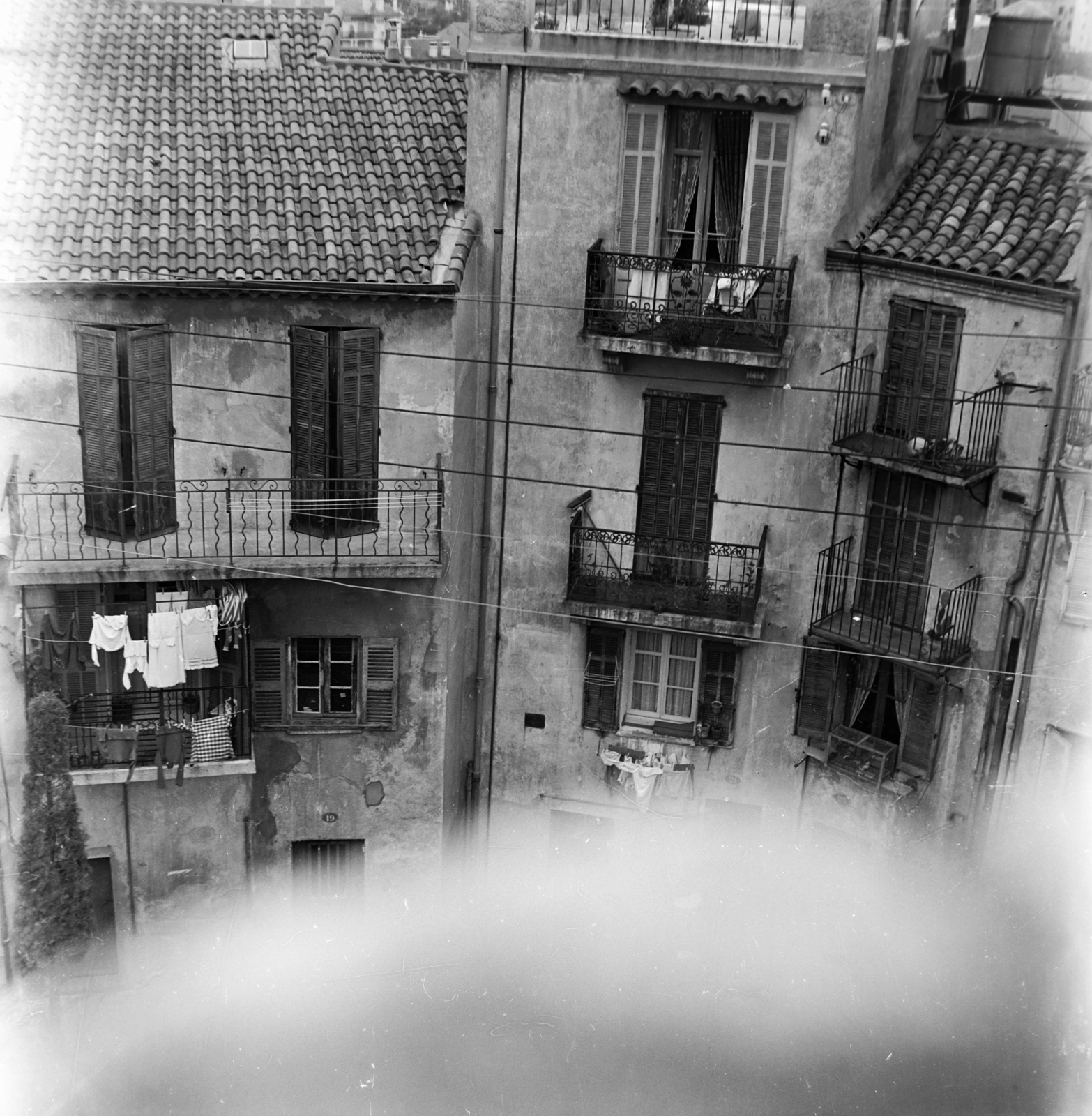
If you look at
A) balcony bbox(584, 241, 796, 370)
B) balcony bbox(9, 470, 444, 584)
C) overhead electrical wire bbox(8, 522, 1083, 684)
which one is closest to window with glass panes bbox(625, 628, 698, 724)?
overhead electrical wire bbox(8, 522, 1083, 684)

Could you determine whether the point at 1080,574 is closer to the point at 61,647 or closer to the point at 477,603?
the point at 477,603

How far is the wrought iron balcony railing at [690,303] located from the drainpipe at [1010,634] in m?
4.36

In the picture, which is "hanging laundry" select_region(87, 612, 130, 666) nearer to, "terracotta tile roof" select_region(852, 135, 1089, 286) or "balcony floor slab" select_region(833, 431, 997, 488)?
"balcony floor slab" select_region(833, 431, 997, 488)

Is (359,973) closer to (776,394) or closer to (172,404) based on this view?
(172,404)

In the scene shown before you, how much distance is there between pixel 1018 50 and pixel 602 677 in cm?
1341

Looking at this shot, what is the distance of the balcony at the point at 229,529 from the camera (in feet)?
72.4

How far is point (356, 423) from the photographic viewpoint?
22.9m

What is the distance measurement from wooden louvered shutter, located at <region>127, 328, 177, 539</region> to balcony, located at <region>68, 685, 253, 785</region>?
2926mm

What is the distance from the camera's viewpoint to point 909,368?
75.3 feet

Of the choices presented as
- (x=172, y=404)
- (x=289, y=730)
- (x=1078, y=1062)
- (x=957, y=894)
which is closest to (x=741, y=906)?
(x=957, y=894)

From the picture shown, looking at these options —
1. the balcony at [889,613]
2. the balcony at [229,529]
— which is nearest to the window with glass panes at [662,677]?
the balcony at [889,613]

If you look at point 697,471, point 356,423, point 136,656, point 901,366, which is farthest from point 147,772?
point 901,366

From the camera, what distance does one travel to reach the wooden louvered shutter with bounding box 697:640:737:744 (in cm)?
2539

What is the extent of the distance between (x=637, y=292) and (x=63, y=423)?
9387mm
